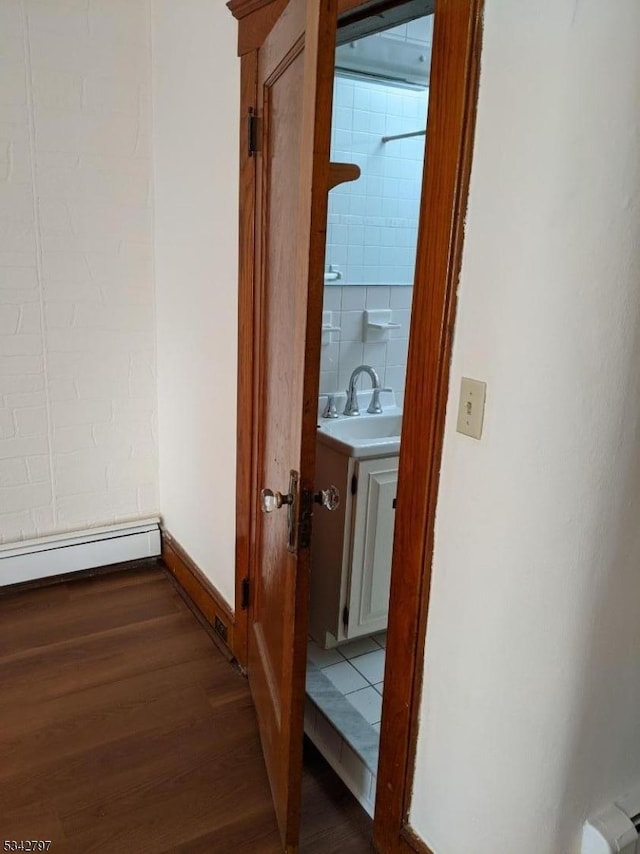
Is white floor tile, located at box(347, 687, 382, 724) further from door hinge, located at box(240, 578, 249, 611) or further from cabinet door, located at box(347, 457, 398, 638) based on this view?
door hinge, located at box(240, 578, 249, 611)

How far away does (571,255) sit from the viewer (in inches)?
42.9

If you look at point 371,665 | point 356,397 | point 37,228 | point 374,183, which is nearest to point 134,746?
point 371,665

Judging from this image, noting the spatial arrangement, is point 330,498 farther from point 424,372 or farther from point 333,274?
point 333,274

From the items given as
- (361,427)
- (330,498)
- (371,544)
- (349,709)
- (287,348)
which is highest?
(287,348)

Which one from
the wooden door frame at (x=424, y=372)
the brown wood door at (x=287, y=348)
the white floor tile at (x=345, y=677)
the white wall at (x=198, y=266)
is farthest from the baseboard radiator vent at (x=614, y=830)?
the white wall at (x=198, y=266)

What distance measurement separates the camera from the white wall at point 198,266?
2209 mm

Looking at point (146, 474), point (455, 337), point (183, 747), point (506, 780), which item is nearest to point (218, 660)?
point (183, 747)

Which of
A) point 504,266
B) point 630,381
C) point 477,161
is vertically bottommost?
point 630,381

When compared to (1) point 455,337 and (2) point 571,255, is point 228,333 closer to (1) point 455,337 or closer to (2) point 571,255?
(1) point 455,337

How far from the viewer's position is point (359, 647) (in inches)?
98.9

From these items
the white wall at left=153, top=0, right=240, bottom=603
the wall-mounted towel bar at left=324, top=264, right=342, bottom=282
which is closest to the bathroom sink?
the white wall at left=153, top=0, right=240, bottom=603

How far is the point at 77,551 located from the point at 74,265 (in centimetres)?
120

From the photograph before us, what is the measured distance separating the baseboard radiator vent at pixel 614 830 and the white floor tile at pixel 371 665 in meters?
1.02

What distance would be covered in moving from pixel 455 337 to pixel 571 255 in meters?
0.29
